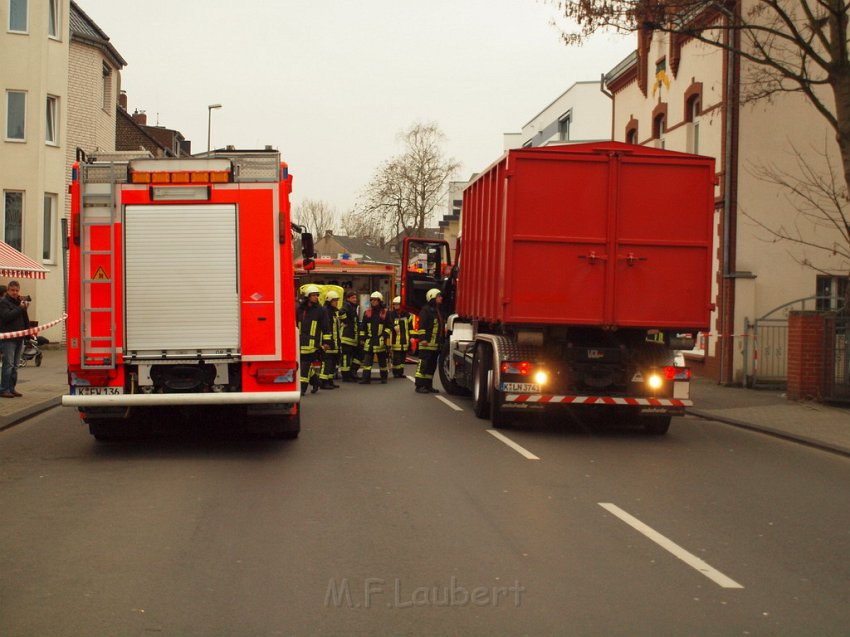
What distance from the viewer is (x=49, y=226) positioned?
107 feet

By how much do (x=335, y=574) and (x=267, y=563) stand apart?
1.63 ft

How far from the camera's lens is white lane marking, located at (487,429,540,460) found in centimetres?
1093

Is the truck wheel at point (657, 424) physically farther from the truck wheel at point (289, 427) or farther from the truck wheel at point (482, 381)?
the truck wheel at point (289, 427)

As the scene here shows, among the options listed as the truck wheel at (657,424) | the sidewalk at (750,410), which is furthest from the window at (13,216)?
the truck wheel at (657,424)

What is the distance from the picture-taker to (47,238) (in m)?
32.6

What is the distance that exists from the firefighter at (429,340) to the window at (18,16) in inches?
762

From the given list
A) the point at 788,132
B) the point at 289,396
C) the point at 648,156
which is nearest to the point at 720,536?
the point at 289,396

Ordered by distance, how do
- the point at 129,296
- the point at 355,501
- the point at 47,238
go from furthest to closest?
the point at 47,238 → the point at 129,296 → the point at 355,501

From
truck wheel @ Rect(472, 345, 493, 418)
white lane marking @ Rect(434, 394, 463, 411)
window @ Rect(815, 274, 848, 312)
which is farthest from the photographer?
window @ Rect(815, 274, 848, 312)

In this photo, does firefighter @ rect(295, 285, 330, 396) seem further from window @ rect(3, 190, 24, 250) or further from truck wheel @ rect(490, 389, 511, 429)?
window @ rect(3, 190, 24, 250)

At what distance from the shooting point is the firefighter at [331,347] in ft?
63.2

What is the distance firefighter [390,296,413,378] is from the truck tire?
2.52m

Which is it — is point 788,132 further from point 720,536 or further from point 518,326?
point 720,536
